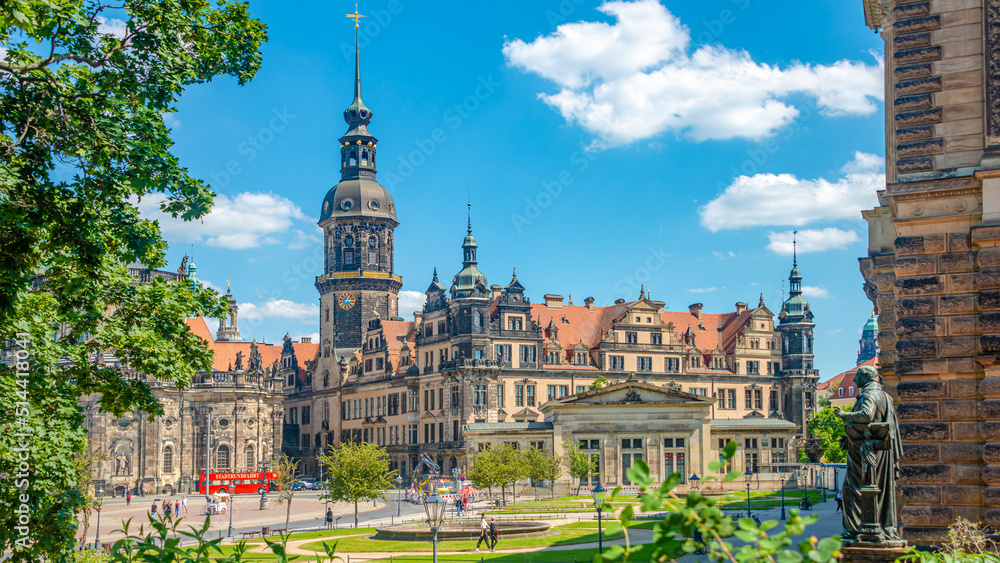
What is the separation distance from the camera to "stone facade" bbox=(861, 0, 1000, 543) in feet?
60.5

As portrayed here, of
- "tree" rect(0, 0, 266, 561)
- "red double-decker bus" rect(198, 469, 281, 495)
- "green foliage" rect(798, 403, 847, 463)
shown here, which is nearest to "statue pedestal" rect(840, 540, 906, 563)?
"tree" rect(0, 0, 266, 561)

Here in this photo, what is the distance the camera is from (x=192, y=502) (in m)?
80.4

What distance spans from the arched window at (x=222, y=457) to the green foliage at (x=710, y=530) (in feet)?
312

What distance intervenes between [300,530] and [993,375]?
133 ft

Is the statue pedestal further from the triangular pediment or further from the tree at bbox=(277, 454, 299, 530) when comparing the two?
the triangular pediment

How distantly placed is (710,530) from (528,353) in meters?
88.9

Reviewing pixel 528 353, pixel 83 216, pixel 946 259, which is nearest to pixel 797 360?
pixel 528 353

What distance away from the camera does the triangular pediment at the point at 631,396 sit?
77125 millimetres

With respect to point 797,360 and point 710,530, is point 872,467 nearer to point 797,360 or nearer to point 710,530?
point 710,530

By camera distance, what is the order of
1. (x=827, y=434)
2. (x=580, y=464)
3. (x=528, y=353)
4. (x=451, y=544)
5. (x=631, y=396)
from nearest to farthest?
(x=451, y=544) → (x=580, y=464) → (x=631, y=396) → (x=528, y=353) → (x=827, y=434)

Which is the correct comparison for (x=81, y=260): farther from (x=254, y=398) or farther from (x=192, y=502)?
(x=254, y=398)

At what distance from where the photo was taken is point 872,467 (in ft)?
45.8

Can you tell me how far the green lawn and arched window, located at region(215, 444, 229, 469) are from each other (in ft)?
179

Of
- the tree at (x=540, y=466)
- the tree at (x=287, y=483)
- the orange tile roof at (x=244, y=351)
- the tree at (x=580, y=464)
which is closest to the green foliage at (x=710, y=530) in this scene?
the tree at (x=287, y=483)
